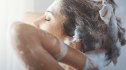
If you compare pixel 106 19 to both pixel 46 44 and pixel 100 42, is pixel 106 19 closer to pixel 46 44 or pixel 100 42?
pixel 100 42

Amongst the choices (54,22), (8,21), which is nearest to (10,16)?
(8,21)

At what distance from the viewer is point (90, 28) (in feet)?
3.74

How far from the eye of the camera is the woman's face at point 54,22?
1108 millimetres

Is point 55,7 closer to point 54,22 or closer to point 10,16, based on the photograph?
point 54,22

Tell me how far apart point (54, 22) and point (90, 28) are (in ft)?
0.47

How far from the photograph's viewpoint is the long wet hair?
1123mm

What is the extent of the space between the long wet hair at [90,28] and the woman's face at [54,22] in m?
0.02

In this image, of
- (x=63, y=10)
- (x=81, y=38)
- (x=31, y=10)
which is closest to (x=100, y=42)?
(x=81, y=38)

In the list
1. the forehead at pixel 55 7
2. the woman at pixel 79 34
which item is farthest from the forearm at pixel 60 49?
the forehead at pixel 55 7

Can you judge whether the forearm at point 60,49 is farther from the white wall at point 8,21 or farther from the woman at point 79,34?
the white wall at point 8,21

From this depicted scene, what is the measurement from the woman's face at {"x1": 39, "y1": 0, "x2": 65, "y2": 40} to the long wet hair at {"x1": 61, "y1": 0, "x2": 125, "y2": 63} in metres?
0.02

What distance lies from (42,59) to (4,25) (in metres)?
0.27

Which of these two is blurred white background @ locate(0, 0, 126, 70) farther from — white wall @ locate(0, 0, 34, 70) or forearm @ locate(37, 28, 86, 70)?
forearm @ locate(37, 28, 86, 70)

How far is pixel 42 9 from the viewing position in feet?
3.74
